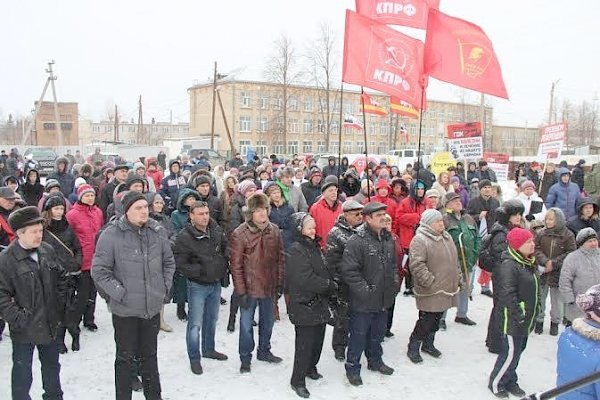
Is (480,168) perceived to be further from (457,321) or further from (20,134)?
(20,134)

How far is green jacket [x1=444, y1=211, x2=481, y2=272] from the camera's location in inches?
266

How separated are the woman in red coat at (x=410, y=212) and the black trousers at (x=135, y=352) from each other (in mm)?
4127

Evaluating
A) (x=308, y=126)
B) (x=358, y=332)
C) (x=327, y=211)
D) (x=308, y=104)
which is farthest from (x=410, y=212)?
(x=308, y=126)

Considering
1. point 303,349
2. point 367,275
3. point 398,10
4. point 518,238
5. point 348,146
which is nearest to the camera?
point 518,238

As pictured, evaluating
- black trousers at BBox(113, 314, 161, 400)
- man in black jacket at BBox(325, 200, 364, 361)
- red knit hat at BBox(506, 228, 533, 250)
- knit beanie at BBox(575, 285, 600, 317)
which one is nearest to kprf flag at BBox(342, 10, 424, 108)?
man in black jacket at BBox(325, 200, 364, 361)

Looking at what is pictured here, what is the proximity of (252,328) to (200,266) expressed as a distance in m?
0.88

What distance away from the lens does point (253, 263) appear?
5.46 meters

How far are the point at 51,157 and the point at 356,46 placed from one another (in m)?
31.7

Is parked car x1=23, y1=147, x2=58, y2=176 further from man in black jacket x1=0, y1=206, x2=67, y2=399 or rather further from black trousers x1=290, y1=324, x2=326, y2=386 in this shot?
black trousers x1=290, y1=324, x2=326, y2=386

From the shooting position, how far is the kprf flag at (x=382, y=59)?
7.03 meters

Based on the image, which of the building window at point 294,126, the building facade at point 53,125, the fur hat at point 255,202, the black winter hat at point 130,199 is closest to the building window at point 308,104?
the building window at point 294,126

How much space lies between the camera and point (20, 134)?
348ft

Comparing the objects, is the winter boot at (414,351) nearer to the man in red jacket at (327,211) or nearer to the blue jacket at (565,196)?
the man in red jacket at (327,211)

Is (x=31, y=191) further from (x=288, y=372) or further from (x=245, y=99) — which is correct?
(x=245, y=99)
